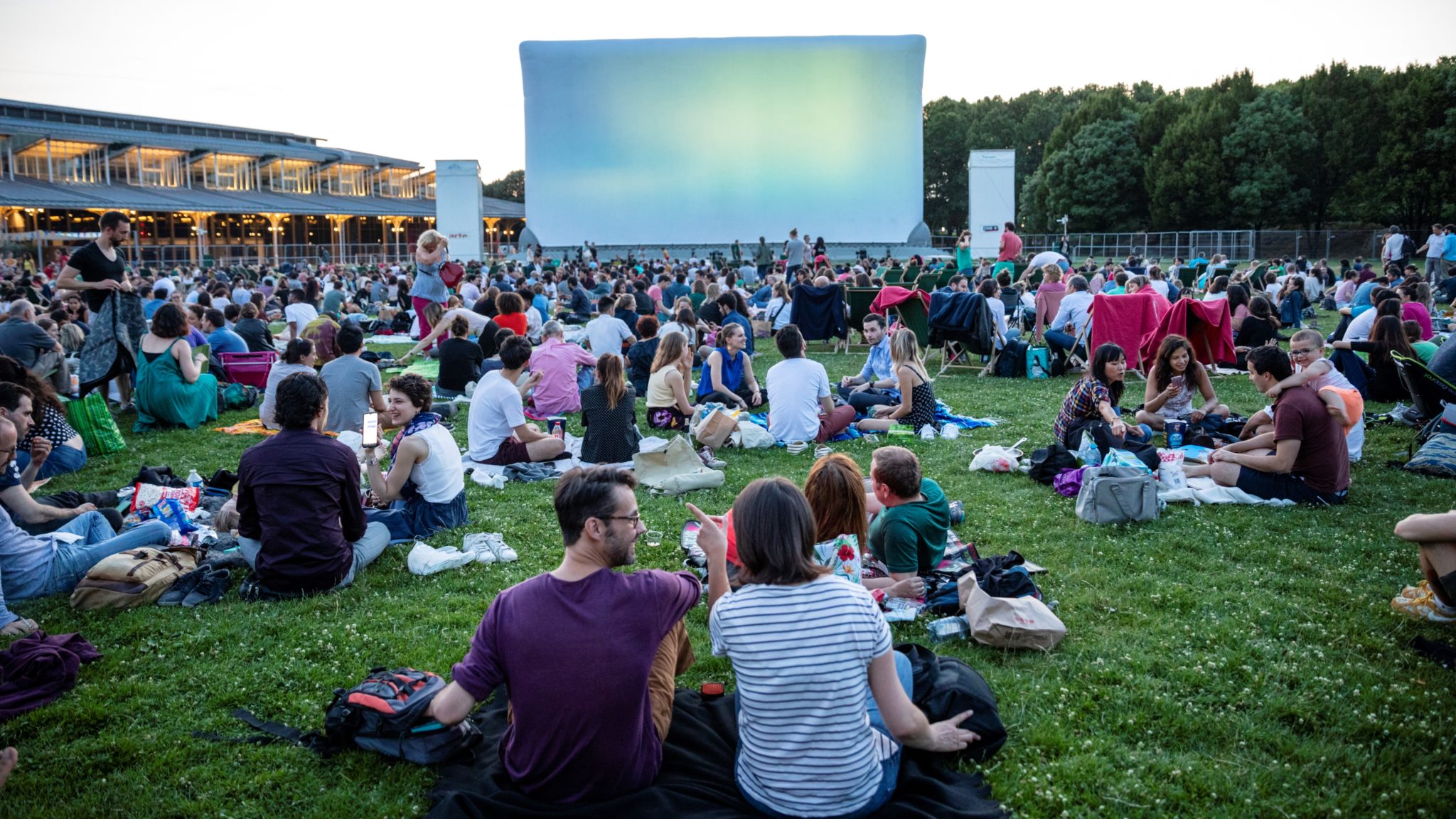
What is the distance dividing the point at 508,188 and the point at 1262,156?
7025cm

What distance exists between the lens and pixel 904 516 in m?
4.55

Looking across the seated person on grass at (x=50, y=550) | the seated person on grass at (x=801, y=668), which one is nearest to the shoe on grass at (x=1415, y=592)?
the seated person on grass at (x=801, y=668)

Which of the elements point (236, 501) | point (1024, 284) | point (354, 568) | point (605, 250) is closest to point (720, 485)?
point (354, 568)

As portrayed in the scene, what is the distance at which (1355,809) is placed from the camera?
9.91ft

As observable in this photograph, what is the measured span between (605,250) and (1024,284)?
22298 millimetres

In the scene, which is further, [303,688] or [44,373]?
[44,373]

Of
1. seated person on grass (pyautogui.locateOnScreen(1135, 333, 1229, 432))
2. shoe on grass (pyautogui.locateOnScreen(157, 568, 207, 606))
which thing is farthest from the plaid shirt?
shoe on grass (pyautogui.locateOnScreen(157, 568, 207, 606))

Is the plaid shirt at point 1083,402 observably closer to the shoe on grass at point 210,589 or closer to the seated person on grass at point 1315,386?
the seated person on grass at point 1315,386

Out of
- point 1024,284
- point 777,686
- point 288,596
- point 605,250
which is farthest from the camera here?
point 605,250

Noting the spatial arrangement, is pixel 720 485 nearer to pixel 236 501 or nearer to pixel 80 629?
pixel 236 501

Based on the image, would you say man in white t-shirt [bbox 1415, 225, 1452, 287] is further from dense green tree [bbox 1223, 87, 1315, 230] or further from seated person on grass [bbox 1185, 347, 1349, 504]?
dense green tree [bbox 1223, 87, 1315, 230]

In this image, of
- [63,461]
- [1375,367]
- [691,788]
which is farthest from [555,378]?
[1375,367]

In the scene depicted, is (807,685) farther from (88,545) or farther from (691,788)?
(88,545)

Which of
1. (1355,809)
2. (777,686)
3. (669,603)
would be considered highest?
(669,603)
